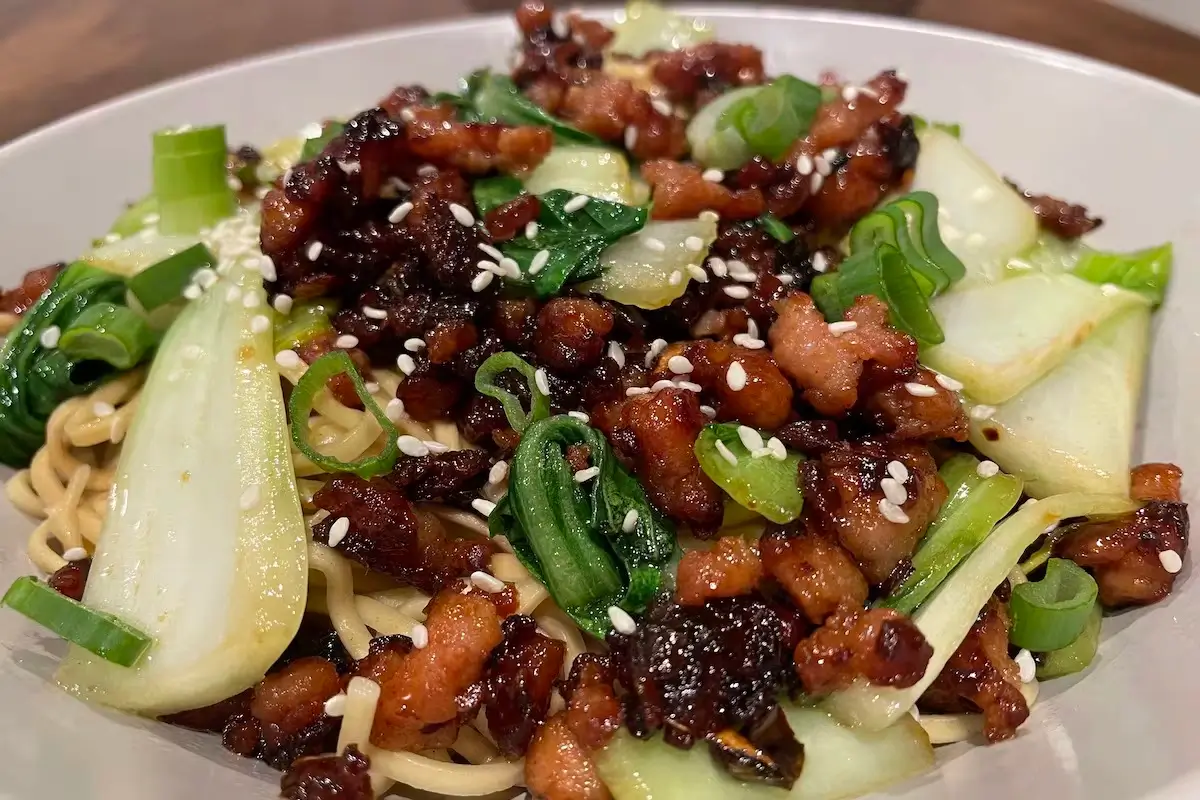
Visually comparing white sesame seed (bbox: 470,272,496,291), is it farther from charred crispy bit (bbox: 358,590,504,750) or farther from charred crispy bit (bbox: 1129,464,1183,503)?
charred crispy bit (bbox: 1129,464,1183,503)

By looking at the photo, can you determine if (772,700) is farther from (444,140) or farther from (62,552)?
(62,552)

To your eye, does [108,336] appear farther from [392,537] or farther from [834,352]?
[834,352]

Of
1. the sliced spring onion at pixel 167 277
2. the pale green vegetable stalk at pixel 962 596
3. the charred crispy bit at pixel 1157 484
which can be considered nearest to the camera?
the pale green vegetable stalk at pixel 962 596

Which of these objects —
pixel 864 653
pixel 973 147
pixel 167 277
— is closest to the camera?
pixel 864 653

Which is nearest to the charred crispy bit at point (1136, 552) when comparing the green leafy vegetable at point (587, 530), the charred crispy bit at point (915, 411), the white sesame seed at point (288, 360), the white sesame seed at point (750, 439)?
the charred crispy bit at point (915, 411)

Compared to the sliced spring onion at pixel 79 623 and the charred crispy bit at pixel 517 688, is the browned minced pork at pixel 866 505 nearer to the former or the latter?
the charred crispy bit at pixel 517 688

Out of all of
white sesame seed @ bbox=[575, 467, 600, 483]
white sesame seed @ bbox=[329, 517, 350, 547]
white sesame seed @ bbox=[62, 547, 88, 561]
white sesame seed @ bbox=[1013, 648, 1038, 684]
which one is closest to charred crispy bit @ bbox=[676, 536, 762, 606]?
white sesame seed @ bbox=[575, 467, 600, 483]

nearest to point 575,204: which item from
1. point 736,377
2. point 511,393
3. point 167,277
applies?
point 511,393
